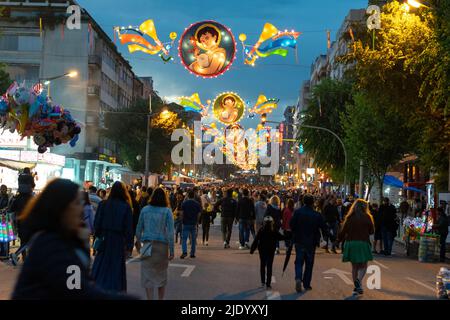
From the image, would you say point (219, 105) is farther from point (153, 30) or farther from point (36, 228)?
point (36, 228)

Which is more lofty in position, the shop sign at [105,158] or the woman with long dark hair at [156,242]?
the shop sign at [105,158]

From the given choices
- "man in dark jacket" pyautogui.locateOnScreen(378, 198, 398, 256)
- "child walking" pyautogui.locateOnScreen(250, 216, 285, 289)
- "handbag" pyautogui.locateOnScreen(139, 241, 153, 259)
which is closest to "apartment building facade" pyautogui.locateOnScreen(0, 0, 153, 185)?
"man in dark jacket" pyautogui.locateOnScreen(378, 198, 398, 256)

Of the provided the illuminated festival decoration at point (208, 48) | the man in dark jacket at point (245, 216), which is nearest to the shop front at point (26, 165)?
the illuminated festival decoration at point (208, 48)

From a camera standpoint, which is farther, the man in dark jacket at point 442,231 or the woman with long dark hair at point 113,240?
the man in dark jacket at point 442,231

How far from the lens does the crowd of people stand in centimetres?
371

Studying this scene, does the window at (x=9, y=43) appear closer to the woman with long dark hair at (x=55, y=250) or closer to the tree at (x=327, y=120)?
the tree at (x=327, y=120)

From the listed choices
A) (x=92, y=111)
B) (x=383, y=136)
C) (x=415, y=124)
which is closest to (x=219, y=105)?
(x=383, y=136)

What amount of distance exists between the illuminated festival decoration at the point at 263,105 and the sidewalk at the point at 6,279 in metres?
25.0

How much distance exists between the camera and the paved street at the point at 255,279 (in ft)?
37.7

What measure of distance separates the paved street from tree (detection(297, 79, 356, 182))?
31.0 meters

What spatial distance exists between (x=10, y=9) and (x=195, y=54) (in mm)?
36643

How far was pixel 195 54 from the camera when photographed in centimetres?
2398

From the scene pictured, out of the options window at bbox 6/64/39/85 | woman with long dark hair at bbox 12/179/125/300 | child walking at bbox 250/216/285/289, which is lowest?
child walking at bbox 250/216/285/289

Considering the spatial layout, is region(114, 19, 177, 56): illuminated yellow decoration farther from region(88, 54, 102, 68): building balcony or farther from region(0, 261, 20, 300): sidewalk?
region(88, 54, 102, 68): building balcony
